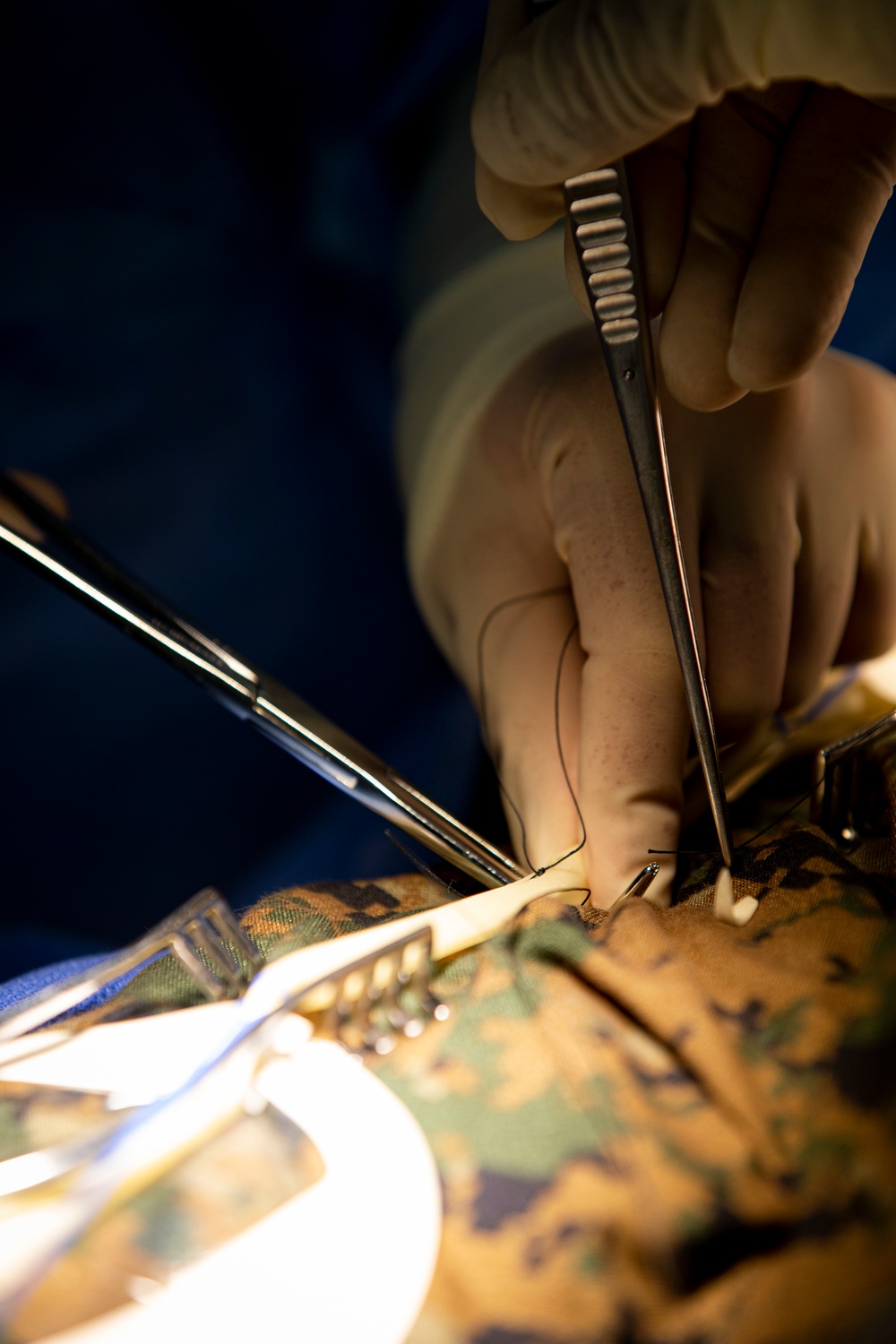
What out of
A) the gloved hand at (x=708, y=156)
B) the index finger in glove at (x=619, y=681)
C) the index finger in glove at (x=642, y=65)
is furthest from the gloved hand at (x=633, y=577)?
the index finger in glove at (x=642, y=65)

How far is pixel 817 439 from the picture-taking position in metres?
0.86

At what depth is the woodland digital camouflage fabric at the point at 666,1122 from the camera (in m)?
0.37

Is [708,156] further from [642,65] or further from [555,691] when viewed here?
[555,691]

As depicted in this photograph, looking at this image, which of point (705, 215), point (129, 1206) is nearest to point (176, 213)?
point (705, 215)

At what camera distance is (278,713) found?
695 millimetres

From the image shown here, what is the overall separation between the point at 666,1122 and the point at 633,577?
1.34 feet

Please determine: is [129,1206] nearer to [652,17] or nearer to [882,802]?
[882,802]

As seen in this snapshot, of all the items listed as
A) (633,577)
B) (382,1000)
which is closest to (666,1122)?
(382,1000)

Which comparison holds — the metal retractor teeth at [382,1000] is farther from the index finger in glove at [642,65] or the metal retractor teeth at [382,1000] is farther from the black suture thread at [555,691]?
the index finger in glove at [642,65]

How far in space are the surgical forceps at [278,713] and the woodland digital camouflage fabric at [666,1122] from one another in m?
0.15

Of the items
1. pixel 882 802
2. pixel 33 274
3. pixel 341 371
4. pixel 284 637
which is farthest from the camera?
pixel 341 371

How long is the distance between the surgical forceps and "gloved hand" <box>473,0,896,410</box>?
0.37 m

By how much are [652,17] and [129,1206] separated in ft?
2.22

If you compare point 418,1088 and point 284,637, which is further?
point 284,637
